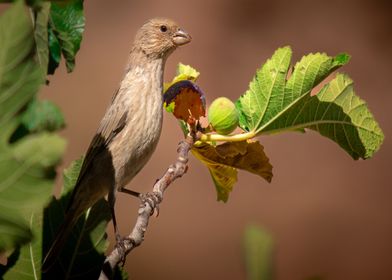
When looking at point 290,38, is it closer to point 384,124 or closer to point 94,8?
point 384,124

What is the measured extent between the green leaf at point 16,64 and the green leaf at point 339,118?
20.0 inches

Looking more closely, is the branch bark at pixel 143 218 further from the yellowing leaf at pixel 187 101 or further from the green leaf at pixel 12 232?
the green leaf at pixel 12 232

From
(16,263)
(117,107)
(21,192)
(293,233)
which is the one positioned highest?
(21,192)

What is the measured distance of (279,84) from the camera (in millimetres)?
844

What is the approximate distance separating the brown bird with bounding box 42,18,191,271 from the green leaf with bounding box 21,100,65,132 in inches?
49.0

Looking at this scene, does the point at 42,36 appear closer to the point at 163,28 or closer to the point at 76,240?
the point at 76,240

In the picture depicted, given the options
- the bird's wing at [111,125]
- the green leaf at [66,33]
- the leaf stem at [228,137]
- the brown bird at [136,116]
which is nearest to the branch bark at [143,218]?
the leaf stem at [228,137]

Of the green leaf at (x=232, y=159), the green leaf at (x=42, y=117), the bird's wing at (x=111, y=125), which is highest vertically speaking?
the green leaf at (x=42, y=117)

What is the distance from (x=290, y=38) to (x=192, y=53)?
2.88 feet

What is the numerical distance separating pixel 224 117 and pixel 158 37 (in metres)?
1.00

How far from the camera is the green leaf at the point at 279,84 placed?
0.82m

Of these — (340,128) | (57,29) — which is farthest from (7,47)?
(340,128)

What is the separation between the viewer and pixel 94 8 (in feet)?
19.6

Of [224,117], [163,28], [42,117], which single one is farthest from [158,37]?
[42,117]
